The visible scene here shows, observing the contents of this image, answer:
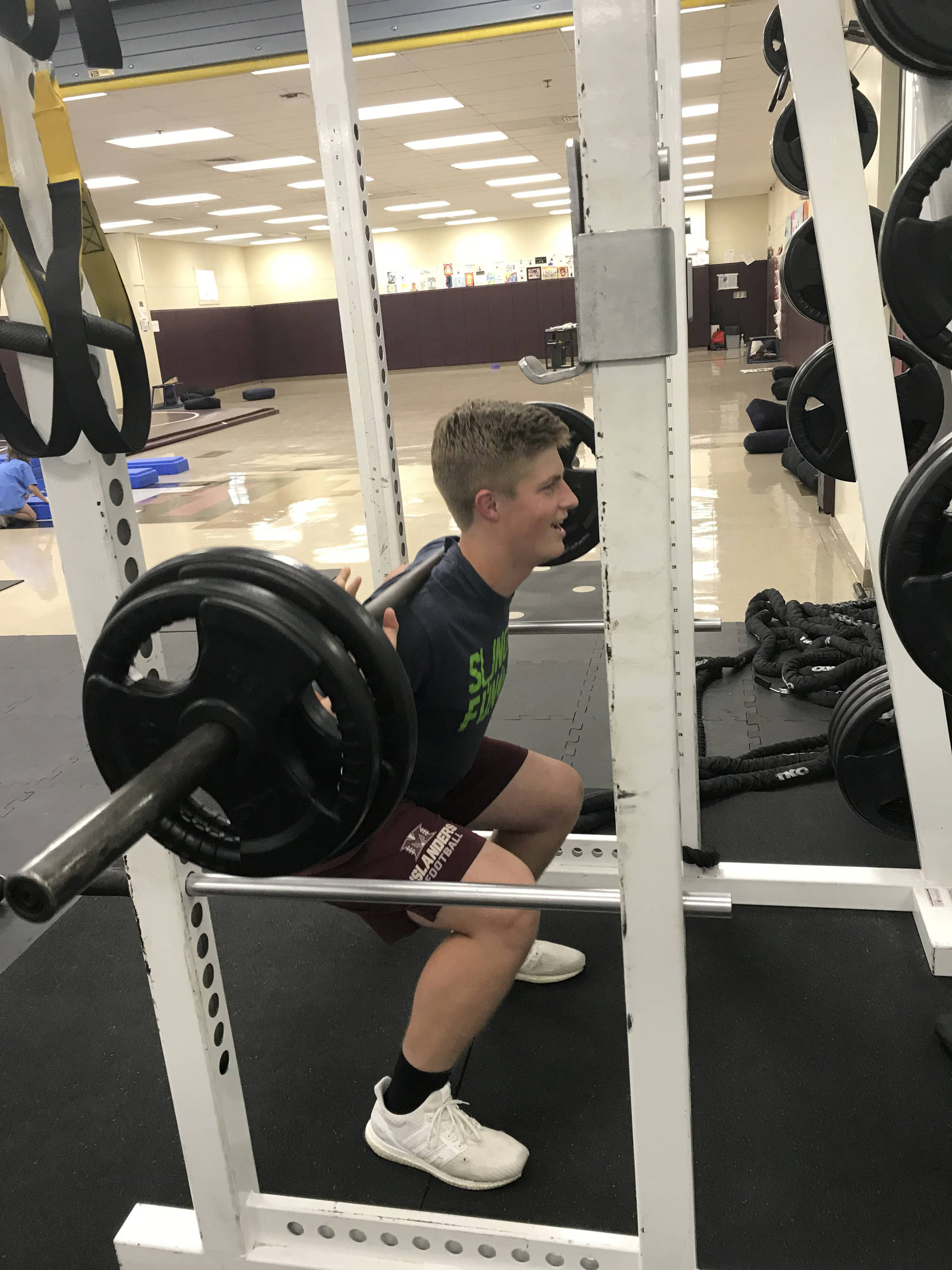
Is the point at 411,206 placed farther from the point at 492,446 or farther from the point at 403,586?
the point at 403,586

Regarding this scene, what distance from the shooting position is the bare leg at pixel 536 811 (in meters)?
1.64

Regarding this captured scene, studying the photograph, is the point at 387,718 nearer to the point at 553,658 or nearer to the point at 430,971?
the point at 430,971

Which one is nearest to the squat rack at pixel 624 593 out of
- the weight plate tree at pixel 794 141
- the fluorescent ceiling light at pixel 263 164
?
the weight plate tree at pixel 794 141

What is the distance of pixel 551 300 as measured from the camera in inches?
711

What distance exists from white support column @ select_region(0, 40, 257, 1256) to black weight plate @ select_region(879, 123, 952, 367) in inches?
43.3

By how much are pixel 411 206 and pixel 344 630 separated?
16.3 m

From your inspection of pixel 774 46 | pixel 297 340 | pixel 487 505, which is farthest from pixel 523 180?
pixel 487 505

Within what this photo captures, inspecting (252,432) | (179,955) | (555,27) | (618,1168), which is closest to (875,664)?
(618,1168)

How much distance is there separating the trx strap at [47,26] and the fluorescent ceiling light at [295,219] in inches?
611

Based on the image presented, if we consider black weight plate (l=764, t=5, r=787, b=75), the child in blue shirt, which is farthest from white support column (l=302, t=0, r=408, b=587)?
the child in blue shirt

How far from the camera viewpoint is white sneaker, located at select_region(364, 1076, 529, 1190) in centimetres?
Result: 137

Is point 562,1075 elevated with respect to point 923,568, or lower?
lower

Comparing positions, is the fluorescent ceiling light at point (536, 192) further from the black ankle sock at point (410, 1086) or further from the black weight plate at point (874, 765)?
the black ankle sock at point (410, 1086)

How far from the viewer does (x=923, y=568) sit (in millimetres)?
941
